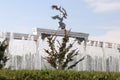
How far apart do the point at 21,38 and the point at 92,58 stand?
7.25 m

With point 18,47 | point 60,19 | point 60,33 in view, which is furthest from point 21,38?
point 60,19

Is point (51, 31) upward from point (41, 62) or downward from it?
upward

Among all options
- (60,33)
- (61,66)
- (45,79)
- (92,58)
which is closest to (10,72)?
(45,79)

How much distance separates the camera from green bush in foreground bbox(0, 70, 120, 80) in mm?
10659

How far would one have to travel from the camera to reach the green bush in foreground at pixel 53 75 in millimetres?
10659

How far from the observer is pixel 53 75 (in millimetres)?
11680

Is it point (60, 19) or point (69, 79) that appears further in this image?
point (60, 19)

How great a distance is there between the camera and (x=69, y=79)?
39.7 feet

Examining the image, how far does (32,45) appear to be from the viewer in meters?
28.3

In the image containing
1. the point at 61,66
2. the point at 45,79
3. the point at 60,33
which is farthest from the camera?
the point at 60,33

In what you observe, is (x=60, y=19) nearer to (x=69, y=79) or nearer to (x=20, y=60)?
(x=69, y=79)

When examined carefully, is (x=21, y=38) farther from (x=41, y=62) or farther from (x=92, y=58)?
(x=92, y=58)

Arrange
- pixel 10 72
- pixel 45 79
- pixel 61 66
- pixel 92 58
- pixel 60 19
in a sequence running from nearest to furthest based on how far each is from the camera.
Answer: pixel 10 72, pixel 45 79, pixel 61 66, pixel 60 19, pixel 92 58

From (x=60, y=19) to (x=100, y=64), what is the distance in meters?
16.6
